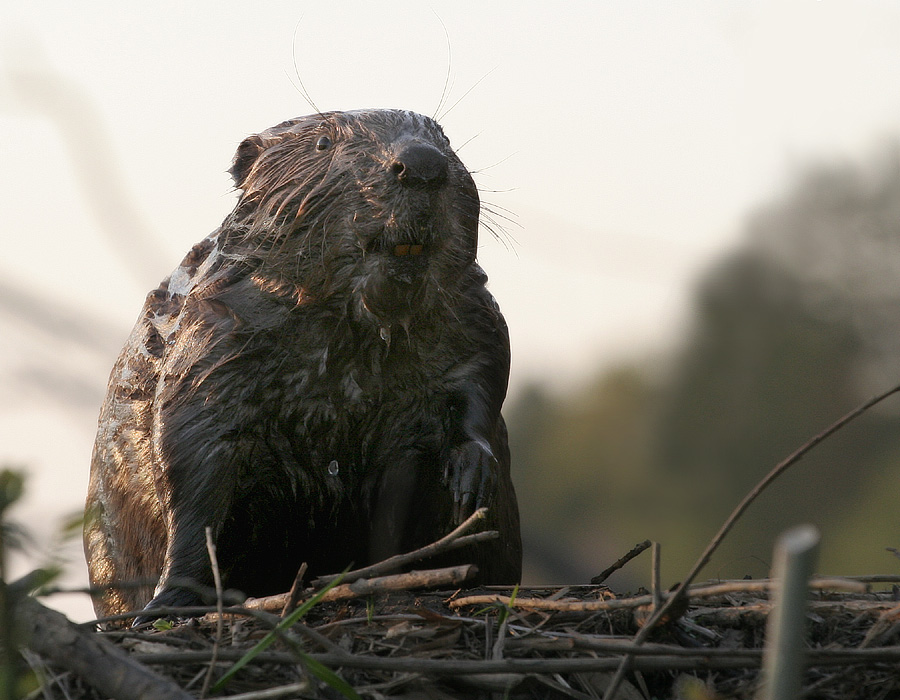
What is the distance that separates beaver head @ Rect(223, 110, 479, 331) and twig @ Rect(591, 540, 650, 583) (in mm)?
1050

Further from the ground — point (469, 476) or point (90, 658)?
point (469, 476)

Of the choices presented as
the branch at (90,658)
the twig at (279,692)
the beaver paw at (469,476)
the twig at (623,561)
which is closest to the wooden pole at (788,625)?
the twig at (279,692)

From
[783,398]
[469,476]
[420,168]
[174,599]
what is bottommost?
[174,599]

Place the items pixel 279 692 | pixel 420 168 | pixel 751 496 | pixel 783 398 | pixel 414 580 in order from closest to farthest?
pixel 751 496 → pixel 279 692 → pixel 414 580 → pixel 420 168 → pixel 783 398

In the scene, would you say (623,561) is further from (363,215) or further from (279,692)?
(279,692)

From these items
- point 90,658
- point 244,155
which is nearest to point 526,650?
point 90,658

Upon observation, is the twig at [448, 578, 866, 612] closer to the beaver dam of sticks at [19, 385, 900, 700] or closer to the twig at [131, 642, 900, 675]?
A: the beaver dam of sticks at [19, 385, 900, 700]

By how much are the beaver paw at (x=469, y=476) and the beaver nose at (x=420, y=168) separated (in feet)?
3.16

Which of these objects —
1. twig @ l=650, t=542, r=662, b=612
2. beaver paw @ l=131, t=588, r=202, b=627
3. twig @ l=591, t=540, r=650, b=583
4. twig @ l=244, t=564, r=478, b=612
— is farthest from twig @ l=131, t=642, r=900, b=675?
beaver paw @ l=131, t=588, r=202, b=627

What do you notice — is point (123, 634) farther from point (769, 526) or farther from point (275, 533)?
point (769, 526)

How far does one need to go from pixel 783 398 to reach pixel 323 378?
22.7 meters

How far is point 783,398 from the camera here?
25.2 meters

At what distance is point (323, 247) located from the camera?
3775 mm

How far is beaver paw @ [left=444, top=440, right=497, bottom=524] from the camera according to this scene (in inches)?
151
